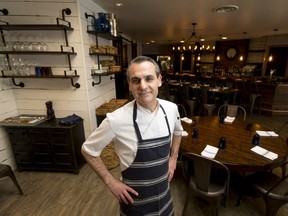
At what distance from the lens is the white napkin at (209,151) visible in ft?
5.83

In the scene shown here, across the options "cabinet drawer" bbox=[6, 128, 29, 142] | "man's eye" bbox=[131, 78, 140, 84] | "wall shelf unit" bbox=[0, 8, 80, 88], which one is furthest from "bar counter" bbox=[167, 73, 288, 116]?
"cabinet drawer" bbox=[6, 128, 29, 142]

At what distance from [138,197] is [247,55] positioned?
31.2 feet

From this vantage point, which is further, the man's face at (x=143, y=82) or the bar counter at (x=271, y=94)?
the bar counter at (x=271, y=94)

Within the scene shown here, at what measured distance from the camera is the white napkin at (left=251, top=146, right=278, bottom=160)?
174 cm

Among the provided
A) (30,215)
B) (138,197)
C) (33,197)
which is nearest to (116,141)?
(138,197)

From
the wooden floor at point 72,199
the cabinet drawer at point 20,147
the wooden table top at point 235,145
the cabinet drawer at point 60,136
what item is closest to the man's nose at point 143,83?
the wooden table top at point 235,145

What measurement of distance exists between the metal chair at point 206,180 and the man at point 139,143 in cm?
51

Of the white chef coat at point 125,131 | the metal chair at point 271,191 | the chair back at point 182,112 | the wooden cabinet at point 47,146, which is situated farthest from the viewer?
the chair back at point 182,112

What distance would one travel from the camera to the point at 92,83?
9.23ft

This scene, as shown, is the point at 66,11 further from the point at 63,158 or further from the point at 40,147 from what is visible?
the point at 63,158

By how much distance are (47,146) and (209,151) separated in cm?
220

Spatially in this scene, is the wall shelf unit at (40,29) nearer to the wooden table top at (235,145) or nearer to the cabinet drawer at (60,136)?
the cabinet drawer at (60,136)

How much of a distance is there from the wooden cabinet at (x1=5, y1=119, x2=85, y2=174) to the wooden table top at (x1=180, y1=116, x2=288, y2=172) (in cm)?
156

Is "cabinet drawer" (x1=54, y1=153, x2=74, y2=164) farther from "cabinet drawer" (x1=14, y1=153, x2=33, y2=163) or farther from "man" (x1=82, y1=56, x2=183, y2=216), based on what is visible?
"man" (x1=82, y1=56, x2=183, y2=216)
